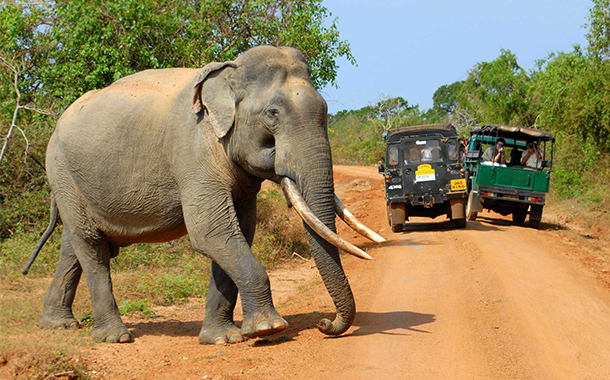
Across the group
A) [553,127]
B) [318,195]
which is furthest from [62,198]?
[553,127]

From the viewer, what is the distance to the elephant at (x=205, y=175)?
6.49m

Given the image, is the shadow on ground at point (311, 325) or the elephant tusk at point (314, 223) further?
the shadow on ground at point (311, 325)

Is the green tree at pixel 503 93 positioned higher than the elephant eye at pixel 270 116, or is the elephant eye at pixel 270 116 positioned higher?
the green tree at pixel 503 93

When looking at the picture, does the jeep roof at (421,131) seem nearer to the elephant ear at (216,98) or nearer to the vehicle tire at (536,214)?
the vehicle tire at (536,214)

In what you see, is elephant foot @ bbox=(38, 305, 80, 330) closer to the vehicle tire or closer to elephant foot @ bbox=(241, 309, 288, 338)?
elephant foot @ bbox=(241, 309, 288, 338)

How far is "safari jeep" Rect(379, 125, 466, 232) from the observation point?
17031mm

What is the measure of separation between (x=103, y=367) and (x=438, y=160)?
12.1 meters

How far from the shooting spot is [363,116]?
79.6m

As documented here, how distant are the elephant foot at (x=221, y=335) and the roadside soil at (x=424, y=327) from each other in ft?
0.49

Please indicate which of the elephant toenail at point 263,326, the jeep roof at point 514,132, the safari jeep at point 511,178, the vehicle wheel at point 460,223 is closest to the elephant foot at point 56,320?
the elephant toenail at point 263,326

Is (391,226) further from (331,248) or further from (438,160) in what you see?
(331,248)

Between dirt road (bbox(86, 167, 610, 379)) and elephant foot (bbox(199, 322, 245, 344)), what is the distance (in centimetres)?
18

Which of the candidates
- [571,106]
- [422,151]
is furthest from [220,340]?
[571,106]

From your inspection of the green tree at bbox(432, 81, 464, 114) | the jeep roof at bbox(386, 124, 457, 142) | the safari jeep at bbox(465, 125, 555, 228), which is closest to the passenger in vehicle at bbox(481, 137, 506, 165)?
the safari jeep at bbox(465, 125, 555, 228)
